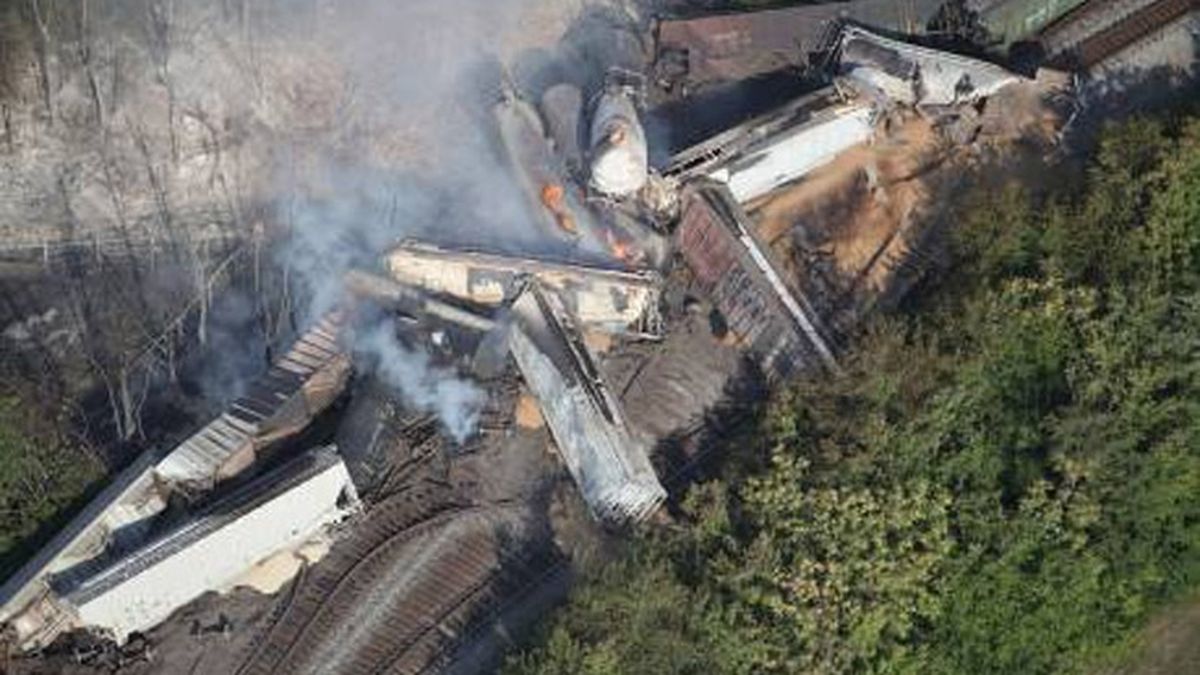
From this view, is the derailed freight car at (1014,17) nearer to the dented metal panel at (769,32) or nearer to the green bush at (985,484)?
the dented metal panel at (769,32)

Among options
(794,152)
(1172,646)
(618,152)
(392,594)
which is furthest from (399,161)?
(1172,646)

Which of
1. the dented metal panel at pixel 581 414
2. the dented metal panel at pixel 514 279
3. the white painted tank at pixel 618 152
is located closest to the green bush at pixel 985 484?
the dented metal panel at pixel 581 414

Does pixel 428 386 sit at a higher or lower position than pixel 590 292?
higher

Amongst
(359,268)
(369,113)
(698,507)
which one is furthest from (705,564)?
(369,113)

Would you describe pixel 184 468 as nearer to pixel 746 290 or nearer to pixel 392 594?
pixel 392 594

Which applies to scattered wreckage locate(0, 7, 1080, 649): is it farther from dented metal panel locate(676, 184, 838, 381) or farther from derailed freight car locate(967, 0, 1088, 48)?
derailed freight car locate(967, 0, 1088, 48)

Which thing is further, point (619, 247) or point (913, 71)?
point (913, 71)
